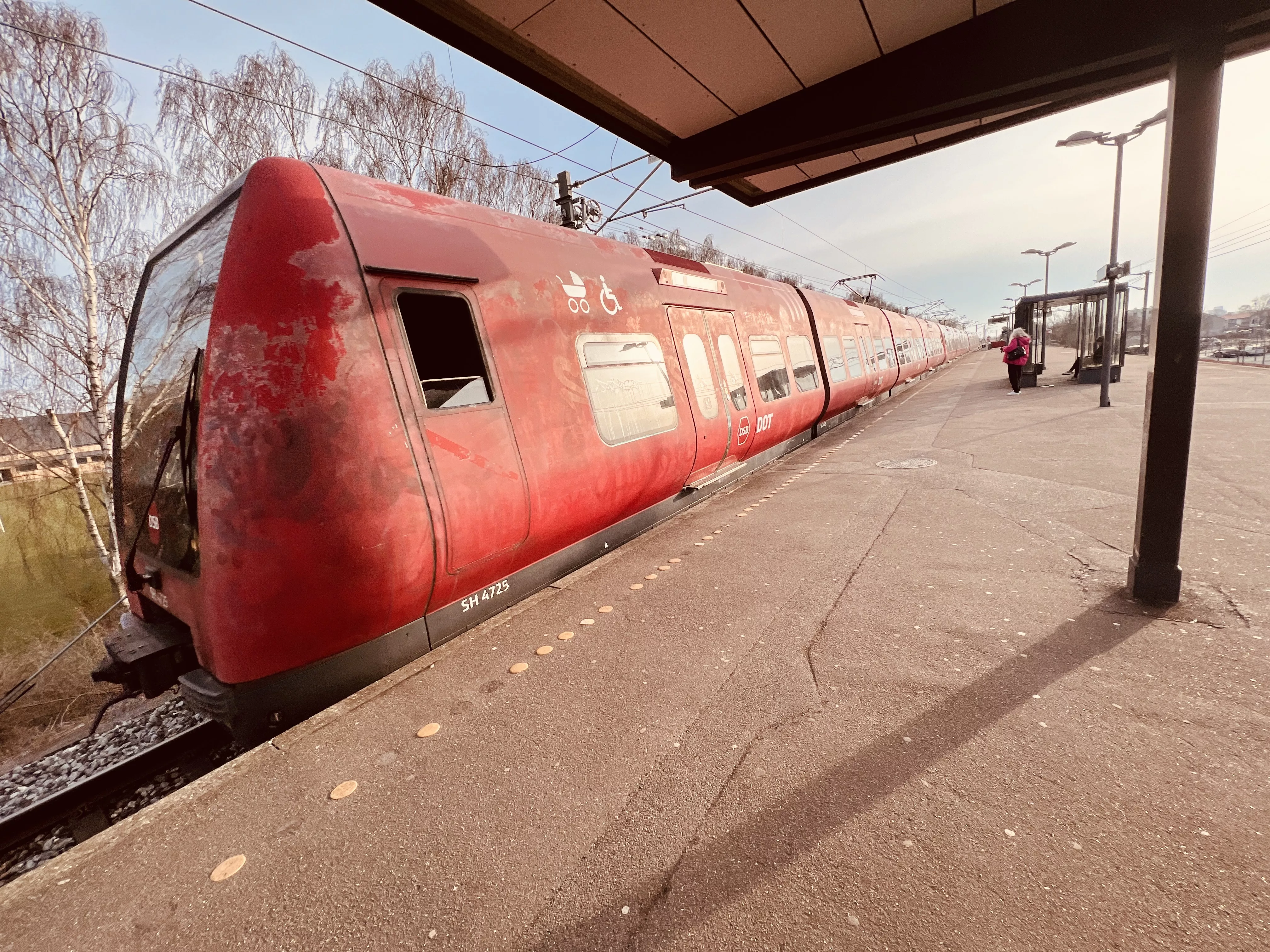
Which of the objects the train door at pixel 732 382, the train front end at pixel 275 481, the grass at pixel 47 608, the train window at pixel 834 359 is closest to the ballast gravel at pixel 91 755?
the train front end at pixel 275 481

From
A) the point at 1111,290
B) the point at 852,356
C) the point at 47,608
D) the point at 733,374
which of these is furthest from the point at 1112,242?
the point at 47,608

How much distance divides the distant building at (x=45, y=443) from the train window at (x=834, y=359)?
1299cm

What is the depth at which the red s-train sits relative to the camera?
2.49 meters

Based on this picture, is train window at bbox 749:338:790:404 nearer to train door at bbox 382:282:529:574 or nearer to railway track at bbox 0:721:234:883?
train door at bbox 382:282:529:574

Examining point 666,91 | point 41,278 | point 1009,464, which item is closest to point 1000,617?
point 666,91

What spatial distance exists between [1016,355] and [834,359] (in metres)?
8.45

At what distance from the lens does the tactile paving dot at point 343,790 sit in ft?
7.48

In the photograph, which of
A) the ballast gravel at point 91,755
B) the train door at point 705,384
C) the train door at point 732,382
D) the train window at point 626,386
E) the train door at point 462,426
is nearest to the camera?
the train door at point 462,426

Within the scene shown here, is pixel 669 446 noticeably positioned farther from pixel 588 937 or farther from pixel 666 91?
pixel 588 937

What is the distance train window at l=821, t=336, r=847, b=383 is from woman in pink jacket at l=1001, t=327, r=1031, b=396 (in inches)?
298

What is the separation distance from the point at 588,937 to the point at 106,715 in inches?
280

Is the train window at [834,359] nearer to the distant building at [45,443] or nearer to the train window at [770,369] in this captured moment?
the train window at [770,369]

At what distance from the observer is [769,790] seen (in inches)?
83.7

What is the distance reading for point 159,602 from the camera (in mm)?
3064
